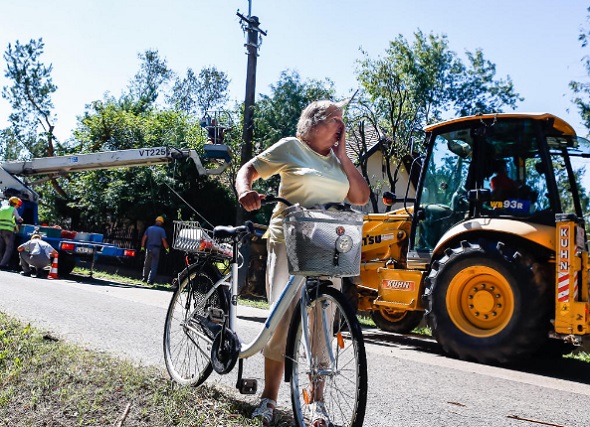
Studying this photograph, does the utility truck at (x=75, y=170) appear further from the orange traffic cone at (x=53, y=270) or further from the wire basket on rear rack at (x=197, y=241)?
the wire basket on rear rack at (x=197, y=241)

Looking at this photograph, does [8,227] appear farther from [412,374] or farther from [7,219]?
[412,374]

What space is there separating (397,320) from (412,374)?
12.8ft

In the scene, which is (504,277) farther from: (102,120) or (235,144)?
(102,120)

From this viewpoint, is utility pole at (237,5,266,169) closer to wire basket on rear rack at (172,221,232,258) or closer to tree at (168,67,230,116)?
wire basket on rear rack at (172,221,232,258)

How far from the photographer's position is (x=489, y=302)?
735cm

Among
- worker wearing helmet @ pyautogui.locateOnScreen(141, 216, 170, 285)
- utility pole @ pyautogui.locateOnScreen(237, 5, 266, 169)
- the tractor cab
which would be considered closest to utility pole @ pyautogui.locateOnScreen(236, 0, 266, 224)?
utility pole @ pyautogui.locateOnScreen(237, 5, 266, 169)

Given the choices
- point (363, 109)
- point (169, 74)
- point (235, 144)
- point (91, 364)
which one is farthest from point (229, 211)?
point (169, 74)

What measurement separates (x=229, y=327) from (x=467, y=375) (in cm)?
293

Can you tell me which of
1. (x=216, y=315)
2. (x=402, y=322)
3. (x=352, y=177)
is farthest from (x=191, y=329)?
(x=402, y=322)

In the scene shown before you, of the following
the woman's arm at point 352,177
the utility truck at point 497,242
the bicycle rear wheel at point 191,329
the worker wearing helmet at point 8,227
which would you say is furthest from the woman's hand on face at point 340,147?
the worker wearing helmet at point 8,227

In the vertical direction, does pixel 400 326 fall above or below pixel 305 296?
below

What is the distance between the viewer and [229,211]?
2328cm

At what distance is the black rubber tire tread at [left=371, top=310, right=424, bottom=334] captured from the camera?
32.3 feet

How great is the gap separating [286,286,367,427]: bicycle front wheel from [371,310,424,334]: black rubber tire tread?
6394 mm
